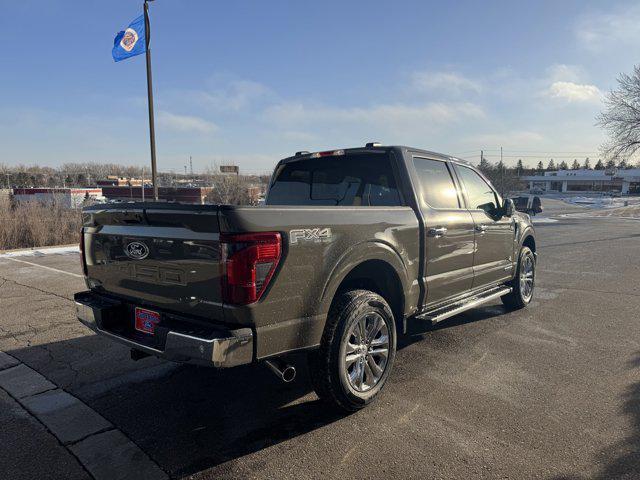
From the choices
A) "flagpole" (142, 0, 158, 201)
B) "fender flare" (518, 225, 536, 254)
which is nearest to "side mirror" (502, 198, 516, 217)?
"fender flare" (518, 225, 536, 254)

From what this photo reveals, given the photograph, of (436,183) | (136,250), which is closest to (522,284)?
(436,183)

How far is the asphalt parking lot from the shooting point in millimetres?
2707

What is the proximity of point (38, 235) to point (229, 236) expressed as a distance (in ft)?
42.1

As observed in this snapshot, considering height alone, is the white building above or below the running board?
above

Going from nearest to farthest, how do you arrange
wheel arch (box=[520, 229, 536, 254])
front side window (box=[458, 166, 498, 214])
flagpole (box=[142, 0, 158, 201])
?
front side window (box=[458, 166, 498, 214]) → wheel arch (box=[520, 229, 536, 254]) → flagpole (box=[142, 0, 158, 201])

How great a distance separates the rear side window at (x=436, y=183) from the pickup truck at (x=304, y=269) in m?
0.02

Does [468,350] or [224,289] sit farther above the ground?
[224,289]

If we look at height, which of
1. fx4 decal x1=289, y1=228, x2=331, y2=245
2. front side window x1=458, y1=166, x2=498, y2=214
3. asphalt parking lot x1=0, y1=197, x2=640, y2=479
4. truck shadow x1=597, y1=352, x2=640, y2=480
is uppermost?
front side window x1=458, y1=166, x2=498, y2=214

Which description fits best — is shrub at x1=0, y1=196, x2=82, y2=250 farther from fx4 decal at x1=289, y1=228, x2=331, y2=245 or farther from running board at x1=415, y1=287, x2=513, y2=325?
fx4 decal at x1=289, y1=228, x2=331, y2=245

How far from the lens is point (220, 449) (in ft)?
9.40

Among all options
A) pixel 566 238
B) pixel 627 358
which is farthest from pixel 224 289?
pixel 566 238

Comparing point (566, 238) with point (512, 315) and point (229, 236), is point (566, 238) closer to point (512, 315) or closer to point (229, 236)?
point (512, 315)

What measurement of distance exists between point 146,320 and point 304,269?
1175mm

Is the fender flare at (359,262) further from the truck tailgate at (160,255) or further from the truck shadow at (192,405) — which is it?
the truck shadow at (192,405)
